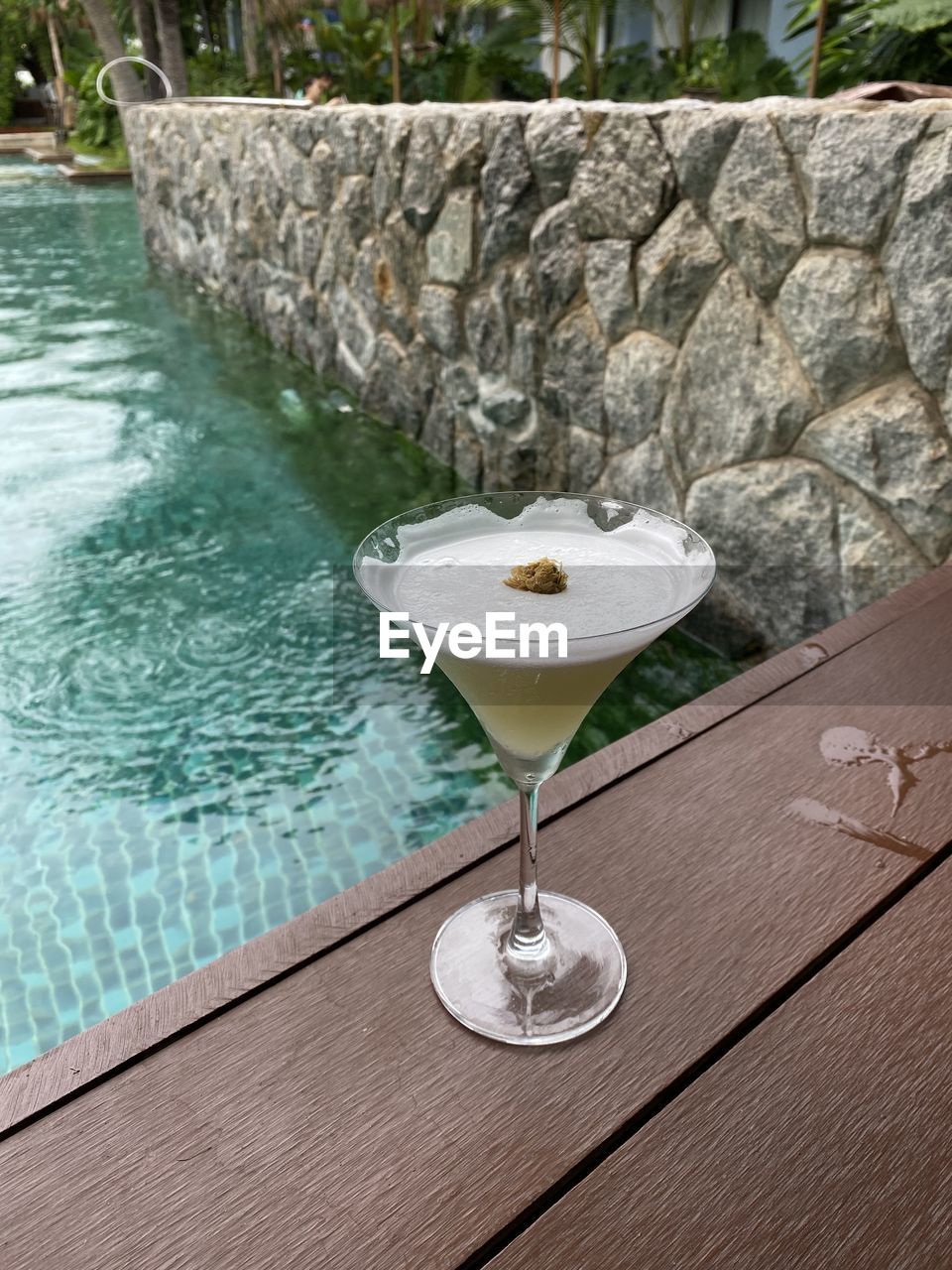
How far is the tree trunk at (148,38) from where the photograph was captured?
1541 centimetres

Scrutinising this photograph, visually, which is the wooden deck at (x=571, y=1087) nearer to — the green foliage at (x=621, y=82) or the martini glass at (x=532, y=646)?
the martini glass at (x=532, y=646)

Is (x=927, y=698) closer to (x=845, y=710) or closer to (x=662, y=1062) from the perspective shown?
(x=845, y=710)

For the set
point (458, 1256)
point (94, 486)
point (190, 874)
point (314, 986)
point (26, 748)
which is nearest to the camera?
point (458, 1256)

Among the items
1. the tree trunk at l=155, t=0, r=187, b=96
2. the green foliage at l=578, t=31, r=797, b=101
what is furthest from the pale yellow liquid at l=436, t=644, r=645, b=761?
the tree trunk at l=155, t=0, r=187, b=96

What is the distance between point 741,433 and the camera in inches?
119

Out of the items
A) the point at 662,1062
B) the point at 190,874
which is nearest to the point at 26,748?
the point at 190,874

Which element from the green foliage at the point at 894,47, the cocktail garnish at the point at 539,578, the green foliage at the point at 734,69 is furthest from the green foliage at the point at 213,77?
the cocktail garnish at the point at 539,578

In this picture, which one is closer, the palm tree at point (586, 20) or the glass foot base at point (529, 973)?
the glass foot base at point (529, 973)

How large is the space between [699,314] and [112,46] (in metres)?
16.0

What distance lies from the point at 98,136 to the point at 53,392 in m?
17.3

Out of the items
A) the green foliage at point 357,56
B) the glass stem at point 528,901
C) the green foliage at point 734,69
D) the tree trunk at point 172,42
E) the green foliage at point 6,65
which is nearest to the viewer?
the glass stem at point 528,901

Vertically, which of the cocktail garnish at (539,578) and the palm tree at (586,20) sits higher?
the palm tree at (586,20)

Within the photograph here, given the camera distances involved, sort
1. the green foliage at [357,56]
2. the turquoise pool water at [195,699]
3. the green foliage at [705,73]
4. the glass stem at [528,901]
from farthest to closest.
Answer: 1. the green foliage at [357,56]
2. the green foliage at [705,73]
3. the turquoise pool water at [195,699]
4. the glass stem at [528,901]

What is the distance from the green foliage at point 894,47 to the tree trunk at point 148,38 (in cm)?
1322
